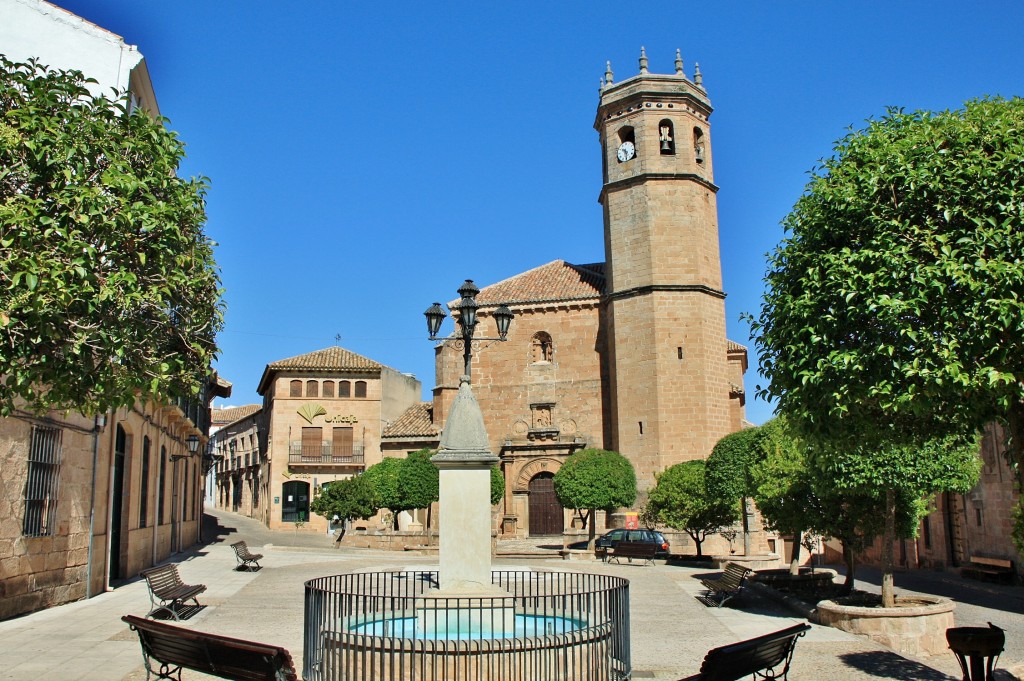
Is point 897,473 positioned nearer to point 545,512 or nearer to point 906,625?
point 906,625

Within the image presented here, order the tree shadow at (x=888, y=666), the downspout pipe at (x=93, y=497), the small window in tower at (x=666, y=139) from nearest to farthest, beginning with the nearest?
the tree shadow at (x=888, y=666), the downspout pipe at (x=93, y=497), the small window in tower at (x=666, y=139)

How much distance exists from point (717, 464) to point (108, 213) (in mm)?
19035

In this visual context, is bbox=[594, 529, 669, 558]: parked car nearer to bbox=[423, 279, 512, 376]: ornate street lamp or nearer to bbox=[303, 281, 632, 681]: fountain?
bbox=[423, 279, 512, 376]: ornate street lamp

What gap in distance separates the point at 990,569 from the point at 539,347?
19.5 meters

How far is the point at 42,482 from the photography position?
12.9 m

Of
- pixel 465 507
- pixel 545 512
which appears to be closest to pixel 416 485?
pixel 545 512

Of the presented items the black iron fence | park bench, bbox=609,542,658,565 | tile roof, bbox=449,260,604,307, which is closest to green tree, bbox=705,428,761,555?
park bench, bbox=609,542,658,565

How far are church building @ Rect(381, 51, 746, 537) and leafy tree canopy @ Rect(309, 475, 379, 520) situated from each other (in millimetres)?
6718

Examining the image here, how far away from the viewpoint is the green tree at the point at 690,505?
24828mm

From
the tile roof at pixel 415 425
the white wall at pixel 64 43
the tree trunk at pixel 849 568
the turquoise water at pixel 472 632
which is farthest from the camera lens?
the tile roof at pixel 415 425

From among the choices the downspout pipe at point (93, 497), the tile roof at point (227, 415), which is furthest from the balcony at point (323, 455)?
the downspout pipe at point (93, 497)

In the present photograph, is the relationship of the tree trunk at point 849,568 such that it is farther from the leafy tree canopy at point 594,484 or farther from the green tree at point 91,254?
the leafy tree canopy at point 594,484

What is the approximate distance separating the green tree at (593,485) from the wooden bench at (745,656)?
790 inches

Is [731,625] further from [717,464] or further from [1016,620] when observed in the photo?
[717,464]
